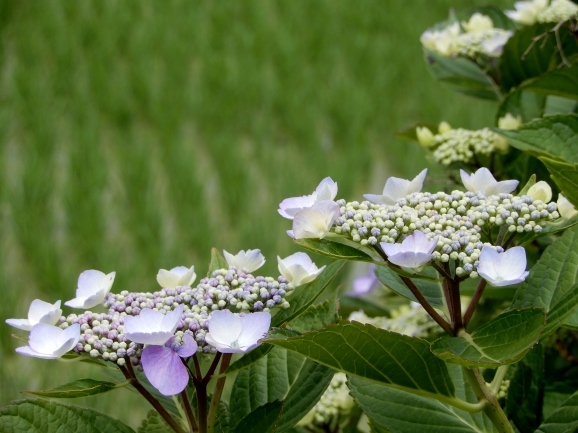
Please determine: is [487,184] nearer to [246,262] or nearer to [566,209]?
[566,209]

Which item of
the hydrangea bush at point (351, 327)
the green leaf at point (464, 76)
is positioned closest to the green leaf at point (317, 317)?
the hydrangea bush at point (351, 327)

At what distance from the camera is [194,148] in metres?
3.07

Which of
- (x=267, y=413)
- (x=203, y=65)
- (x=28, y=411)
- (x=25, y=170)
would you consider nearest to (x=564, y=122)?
(x=267, y=413)

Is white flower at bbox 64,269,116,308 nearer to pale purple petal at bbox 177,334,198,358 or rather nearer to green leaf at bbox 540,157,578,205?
pale purple petal at bbox 177,334,198,358

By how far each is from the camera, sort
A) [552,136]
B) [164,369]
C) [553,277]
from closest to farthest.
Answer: [164,369] < [553,277] < [552,136]

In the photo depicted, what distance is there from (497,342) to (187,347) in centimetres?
18

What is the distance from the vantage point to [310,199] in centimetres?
51

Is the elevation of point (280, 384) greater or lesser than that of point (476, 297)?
lesser

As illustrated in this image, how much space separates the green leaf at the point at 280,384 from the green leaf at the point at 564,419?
15cm

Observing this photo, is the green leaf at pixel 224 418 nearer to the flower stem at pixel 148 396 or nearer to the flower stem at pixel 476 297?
the flower stem at pixel 148 396

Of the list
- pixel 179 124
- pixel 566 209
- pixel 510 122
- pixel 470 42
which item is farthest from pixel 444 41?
pixel 179 124

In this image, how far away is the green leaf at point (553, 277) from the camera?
1.63 ft

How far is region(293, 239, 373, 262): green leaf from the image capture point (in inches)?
17.5

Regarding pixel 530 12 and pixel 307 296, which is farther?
pixel 530 12
